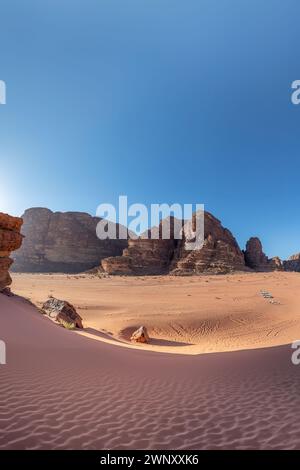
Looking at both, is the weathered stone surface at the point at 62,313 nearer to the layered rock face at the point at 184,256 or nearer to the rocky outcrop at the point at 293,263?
the layered rock face at the point at 184,256

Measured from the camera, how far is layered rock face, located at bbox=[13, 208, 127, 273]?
80550mm

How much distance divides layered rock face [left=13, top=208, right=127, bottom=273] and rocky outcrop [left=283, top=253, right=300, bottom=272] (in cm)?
5888

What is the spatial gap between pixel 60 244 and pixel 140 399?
85.9 meters

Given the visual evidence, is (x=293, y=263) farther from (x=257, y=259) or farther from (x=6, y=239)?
(x=6, y=239)

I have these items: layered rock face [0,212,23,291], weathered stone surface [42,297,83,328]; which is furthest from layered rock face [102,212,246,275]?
layered rock face [0,212,23,291]

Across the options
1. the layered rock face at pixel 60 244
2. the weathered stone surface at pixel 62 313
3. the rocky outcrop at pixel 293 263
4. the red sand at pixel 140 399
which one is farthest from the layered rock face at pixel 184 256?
the red sand at pixel 140 399

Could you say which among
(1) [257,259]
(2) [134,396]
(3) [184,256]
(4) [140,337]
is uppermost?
(3) [184,256]

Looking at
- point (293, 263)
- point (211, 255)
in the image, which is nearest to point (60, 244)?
point (211, 255)

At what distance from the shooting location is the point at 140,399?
4.31m

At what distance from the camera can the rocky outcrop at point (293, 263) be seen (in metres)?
85.9

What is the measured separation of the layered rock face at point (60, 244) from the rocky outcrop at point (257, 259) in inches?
1717

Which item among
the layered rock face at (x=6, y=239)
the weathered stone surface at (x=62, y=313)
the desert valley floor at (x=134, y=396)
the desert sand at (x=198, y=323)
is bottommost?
the desert sand at (x=198, y=323)
